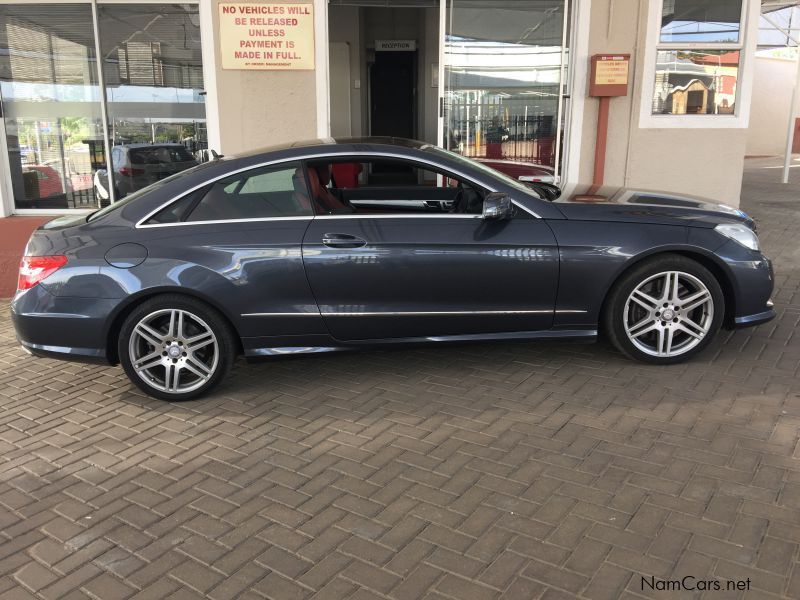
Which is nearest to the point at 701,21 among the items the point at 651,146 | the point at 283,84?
the point at 651,146

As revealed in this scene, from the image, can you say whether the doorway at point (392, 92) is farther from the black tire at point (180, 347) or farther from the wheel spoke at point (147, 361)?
the wheel spoke at point (147, 361)

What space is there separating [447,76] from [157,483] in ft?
19.9

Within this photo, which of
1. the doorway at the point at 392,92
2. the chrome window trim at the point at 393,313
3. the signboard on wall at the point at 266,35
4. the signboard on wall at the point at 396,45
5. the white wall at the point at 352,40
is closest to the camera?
the chrome window trim at the point at 393,313

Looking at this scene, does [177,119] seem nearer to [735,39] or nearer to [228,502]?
[228,502]

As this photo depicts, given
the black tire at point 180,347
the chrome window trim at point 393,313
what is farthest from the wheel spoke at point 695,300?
the black tire at point 180,347

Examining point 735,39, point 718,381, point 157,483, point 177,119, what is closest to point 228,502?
point 157,483

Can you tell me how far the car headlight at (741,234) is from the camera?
15.1 ft

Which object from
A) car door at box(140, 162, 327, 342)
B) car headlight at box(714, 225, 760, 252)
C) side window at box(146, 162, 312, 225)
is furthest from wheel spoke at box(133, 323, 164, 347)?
car headlight at box(714, 225, 760, 252)

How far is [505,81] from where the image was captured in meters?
8.27

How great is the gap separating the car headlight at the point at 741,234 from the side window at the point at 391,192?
159 cm

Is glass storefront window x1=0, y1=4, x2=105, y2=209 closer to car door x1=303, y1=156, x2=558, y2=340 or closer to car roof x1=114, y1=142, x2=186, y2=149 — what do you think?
car roof x1=114, y1=142, x2=186, y2=149

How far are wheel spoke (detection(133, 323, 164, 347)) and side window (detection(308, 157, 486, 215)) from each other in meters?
1.27

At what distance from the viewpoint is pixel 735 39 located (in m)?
7.71

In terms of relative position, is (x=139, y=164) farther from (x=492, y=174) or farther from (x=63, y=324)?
(x=492, y=174)
